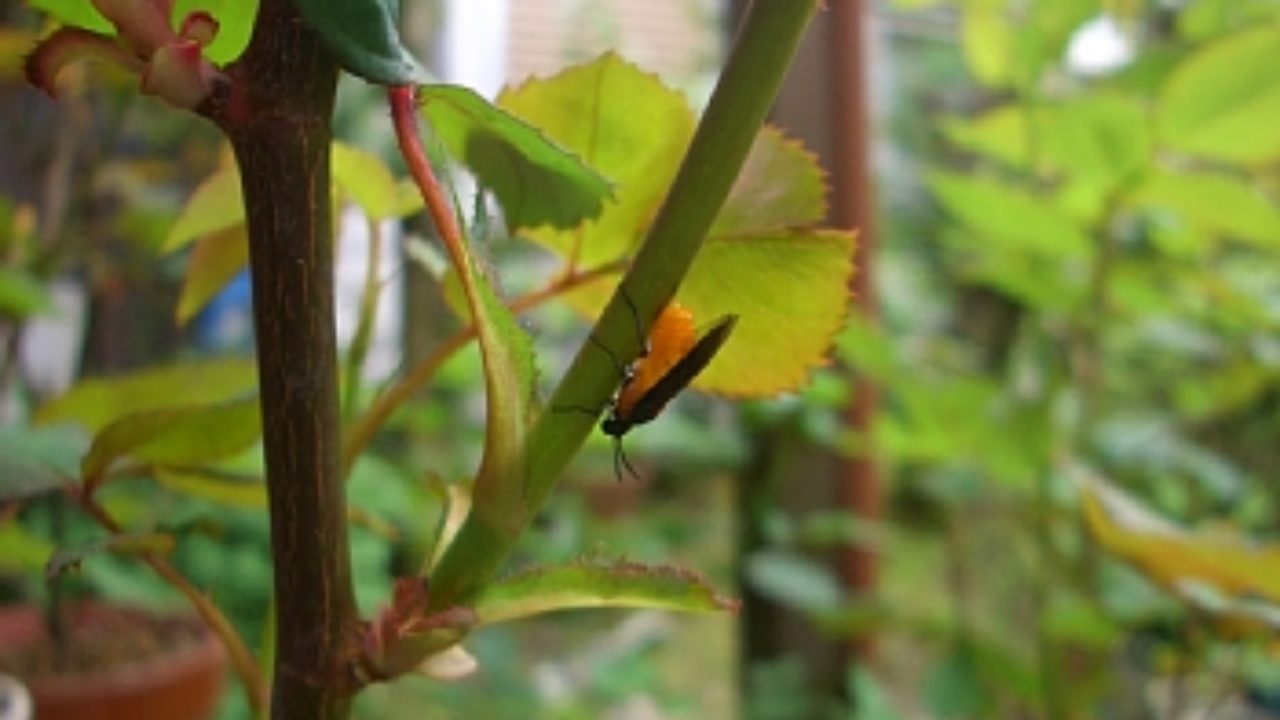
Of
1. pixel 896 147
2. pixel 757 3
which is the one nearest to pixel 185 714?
pixel 757 3

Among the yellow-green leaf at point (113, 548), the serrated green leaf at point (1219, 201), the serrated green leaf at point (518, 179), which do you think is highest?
the serrated green leaf at point (518, 179)

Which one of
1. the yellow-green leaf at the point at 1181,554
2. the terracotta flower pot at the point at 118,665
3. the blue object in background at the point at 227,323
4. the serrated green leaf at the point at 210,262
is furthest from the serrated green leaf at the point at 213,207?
the blue object in background at the point at 227,323

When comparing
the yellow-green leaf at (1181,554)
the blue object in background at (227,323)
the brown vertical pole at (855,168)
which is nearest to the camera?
the yellow-green leaf at (1181,554)

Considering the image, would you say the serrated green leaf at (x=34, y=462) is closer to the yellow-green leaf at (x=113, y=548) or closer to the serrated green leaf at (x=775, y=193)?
the yellow-green leaf at (x=113, y=548)

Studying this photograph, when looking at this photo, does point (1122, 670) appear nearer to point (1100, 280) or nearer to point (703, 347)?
point (1100, 280)

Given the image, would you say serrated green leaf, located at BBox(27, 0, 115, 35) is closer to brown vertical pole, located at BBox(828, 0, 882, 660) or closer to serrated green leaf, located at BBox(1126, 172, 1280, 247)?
serrated green leaf, located at BBox(1126, 172, 1280, 247)

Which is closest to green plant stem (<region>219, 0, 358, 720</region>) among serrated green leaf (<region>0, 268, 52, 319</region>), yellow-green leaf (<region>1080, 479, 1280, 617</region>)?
yellow-green leaf (<region>1080, 479, 1280, 617</region>)

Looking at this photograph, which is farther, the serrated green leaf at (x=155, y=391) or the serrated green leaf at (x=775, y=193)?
the serrated green leaf at (x=155, y=391)
